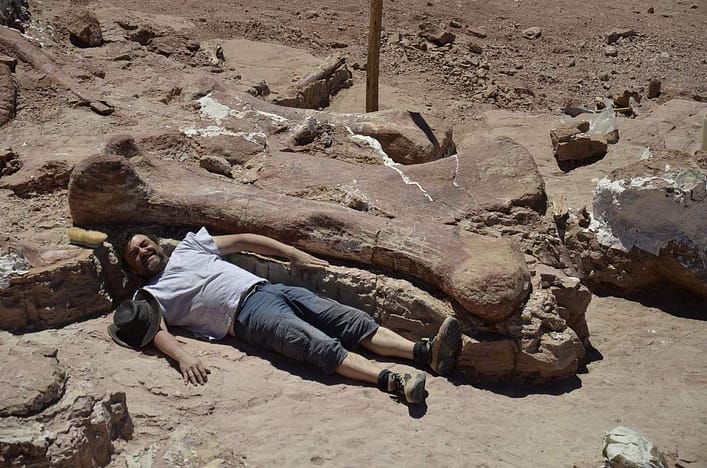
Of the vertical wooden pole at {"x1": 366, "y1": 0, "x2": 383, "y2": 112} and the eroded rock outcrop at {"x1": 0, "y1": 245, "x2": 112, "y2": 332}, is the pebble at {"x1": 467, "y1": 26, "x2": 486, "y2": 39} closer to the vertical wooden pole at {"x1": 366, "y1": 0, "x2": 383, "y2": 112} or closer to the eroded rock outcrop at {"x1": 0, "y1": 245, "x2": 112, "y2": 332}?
the vertical wooden pole at {"x1": 366, "y1": 0, "x2": 383, "y2": 112}

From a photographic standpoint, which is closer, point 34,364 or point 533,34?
point 34,364

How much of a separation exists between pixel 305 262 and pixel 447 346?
973mm

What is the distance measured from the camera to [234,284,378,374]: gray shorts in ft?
13.1

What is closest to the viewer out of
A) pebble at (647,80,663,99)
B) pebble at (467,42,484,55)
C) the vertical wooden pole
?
the vertical wooden pole

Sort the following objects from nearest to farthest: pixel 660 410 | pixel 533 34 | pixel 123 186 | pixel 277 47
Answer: pixel 660 410 → pixel 123 186 → pixel 277 47 → pixel 533 34

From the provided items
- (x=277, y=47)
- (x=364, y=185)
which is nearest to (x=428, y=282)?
(x=364, y=185)

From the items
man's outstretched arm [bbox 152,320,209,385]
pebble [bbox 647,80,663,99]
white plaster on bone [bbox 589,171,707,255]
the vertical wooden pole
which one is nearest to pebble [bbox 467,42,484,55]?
pebble [bbox 647,80,663,99]

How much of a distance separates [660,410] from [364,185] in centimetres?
221

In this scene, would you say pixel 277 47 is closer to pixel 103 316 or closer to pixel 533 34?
pixel 533 34

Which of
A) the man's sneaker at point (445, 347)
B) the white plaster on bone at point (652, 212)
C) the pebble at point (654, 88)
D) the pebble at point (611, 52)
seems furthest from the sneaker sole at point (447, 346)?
the pebble at point (611, 52)

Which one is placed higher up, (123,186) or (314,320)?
(123,186)

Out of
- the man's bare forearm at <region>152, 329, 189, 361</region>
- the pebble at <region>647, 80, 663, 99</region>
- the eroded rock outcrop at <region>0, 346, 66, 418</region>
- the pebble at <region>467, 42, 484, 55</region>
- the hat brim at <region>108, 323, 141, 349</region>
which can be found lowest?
the pebble at <region>647, 80, 663, 99</region>

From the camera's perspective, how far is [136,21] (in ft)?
28.8

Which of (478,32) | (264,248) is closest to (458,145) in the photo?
(478,32)
